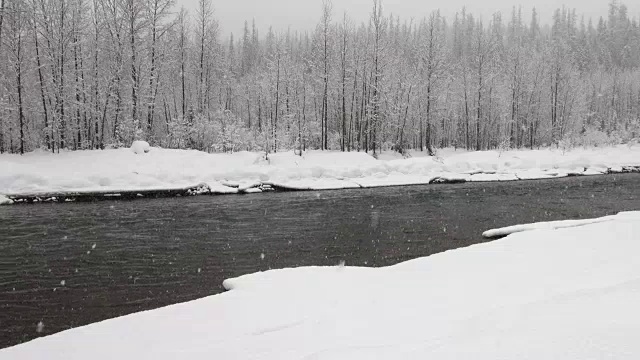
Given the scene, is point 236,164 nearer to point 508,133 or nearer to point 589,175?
point 589,175

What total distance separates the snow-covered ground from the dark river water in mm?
2022

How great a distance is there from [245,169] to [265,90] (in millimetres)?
30605

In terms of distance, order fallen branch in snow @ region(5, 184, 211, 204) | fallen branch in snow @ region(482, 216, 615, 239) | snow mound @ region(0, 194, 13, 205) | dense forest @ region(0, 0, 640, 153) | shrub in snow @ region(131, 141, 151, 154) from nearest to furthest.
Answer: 1. fallen branch in snow @ region(482, 216, 615, 239)
2. snow mound @ region(0, 194, 13, 205)
3. fallen branch in snow @ region(5, 184, 211, 204)
4. shrub in snow @ region(131, 141, 151, 154)
5. dense forest @ region(0, 0, 640, 153)

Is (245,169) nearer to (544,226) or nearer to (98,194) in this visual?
(98,194)

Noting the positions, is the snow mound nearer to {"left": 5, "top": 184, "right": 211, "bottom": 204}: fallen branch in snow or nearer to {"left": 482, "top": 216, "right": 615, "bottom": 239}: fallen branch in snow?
{"left": 5, "top": 184, "right": 211, "bottom": 204}: fallen branch in snow

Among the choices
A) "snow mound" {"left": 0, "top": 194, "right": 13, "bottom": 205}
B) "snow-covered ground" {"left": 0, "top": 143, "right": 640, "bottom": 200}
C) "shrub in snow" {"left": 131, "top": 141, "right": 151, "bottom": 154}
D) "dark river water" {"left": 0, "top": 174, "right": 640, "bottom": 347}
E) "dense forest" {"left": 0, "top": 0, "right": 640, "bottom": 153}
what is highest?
"dense forest" {"left": 0, "top": 0, "right": 640, "bottom": 153}

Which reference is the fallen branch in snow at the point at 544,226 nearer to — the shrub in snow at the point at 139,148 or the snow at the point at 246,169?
the snow at the point at 246,169

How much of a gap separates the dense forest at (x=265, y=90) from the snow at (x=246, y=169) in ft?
14.6

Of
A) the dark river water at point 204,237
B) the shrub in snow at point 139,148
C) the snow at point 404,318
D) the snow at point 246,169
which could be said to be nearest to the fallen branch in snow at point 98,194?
the snow at point 246,169

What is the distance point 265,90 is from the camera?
54.1 meters

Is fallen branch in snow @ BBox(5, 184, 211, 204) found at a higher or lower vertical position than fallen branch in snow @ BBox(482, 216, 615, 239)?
higher

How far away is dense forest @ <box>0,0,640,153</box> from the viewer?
2938 cm

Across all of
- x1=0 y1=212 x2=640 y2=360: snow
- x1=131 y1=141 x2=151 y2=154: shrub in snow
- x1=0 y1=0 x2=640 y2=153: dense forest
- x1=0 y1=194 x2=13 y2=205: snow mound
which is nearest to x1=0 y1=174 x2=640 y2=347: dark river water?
x1=0 y1=194 x2=13 y2=205: snow mound

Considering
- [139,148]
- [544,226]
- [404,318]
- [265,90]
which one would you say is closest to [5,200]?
[139,148]
